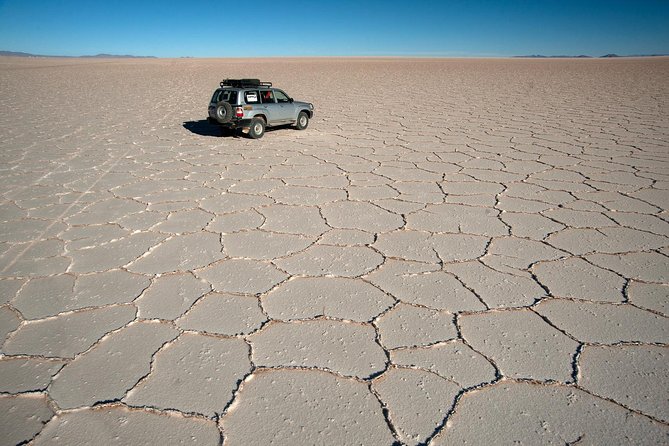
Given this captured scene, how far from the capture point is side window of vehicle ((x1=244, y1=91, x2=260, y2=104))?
23.0 ft

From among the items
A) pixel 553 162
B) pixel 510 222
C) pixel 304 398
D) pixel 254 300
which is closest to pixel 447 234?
pixel 510 222

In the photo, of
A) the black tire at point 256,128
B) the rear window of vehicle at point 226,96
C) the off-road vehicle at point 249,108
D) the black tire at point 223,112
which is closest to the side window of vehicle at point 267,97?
the off-road vehicle at point 249,108

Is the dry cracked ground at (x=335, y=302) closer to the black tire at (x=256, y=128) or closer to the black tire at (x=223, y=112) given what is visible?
the black tire at (x=223, y=112)

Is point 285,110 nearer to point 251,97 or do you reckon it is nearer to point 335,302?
point 251,97

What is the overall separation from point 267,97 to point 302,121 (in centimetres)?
91

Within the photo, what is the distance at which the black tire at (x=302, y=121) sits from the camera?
7977mm

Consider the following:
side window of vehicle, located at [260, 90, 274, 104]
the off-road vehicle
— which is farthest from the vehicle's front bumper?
side window of vehicle, located at [260, 90, 274, 104]

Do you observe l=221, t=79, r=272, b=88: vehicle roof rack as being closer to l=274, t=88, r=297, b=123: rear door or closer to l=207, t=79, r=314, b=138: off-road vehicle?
l=207, t=79, r=314, b=138: off-road vehicle

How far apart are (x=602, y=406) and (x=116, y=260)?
9.83ft

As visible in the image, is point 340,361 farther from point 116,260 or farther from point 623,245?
point 623,245

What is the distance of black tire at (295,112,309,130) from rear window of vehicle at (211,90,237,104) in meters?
1.48

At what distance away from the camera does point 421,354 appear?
192cm

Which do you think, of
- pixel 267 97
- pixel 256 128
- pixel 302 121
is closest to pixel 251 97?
pixel 267 97

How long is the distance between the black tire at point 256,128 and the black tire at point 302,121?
95cm
